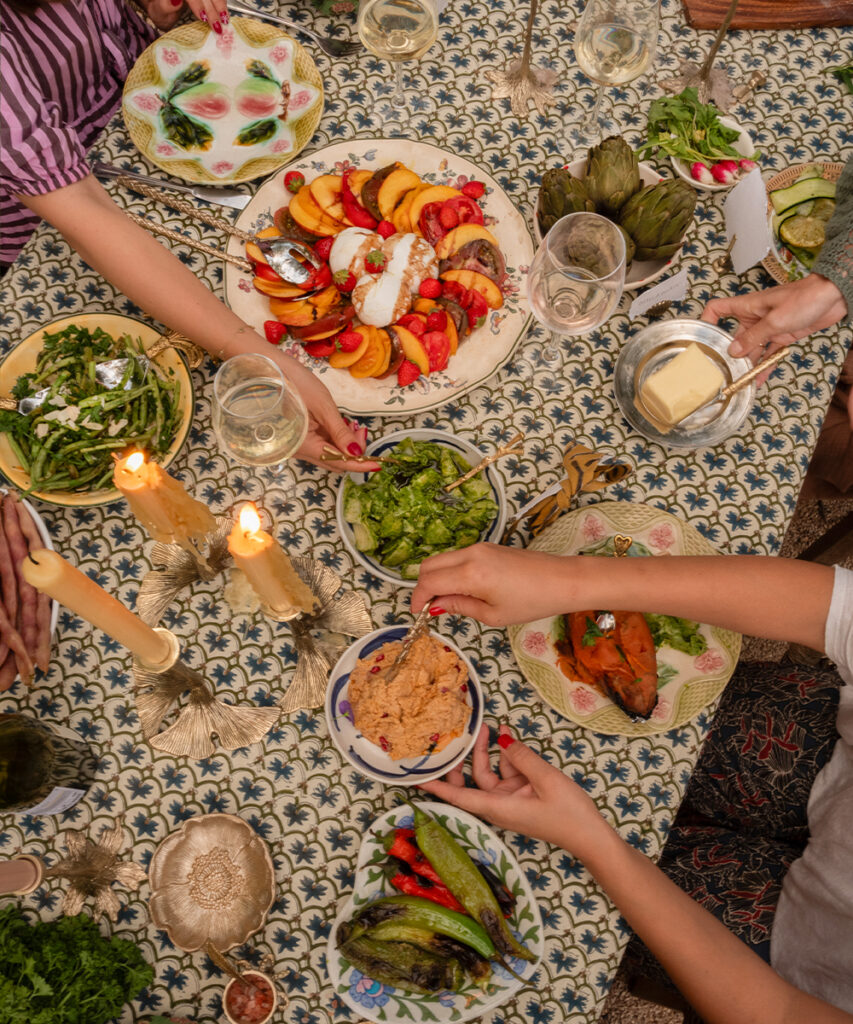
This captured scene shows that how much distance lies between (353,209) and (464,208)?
11.4 inches

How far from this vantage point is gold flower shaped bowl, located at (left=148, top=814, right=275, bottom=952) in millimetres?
1521

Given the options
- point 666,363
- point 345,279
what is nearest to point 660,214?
point 666,363

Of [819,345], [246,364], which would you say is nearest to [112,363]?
[246,364]

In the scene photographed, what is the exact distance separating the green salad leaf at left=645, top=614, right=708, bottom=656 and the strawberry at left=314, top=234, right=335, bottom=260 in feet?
4.00

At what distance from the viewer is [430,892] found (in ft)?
4.91

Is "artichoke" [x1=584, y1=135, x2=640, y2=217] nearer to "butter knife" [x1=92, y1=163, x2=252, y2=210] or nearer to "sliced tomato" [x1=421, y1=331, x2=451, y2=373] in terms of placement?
"sliced tomato" [x1=421, y1=331, x2=451, y2=373]

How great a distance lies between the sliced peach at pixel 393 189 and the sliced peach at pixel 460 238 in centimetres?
17

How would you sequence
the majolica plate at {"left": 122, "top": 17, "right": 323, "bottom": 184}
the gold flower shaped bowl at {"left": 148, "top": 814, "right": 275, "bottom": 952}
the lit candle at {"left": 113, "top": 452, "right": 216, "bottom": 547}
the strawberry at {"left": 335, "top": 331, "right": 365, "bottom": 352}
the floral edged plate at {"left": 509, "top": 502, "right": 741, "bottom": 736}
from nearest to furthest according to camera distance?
the lit candle at {"left": 113, "top": 452, "right": 216, "bottom": 547}, the gold flower shaped bowl at {"left": 148, "top": 814, "right": 275, "bottom": 952}, the floral edged plate at {"left": 509, "top": 502, "right": 741, "bottom": 736}, the strawberry at {"left": 335, "top": 331, "right": 365, "bottom": 352}, the majolica plate at {"left": 122, "top": 17, "right": 323, "bottom": 184}

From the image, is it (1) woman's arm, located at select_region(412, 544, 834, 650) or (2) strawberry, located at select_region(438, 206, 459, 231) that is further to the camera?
(2) strawberry, located at select_region(438, 206, 459, 231)

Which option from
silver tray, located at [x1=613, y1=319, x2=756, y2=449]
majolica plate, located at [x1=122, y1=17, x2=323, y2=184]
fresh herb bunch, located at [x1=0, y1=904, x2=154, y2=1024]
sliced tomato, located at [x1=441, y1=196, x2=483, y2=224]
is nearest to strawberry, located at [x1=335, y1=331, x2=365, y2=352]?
sliced tomato, located at [x1=441, y1=196, x2=483, y2=224]

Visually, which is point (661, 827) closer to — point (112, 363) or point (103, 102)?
point (112, 363)

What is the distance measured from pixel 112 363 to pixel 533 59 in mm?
1550

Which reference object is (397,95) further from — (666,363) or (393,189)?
(666,363)

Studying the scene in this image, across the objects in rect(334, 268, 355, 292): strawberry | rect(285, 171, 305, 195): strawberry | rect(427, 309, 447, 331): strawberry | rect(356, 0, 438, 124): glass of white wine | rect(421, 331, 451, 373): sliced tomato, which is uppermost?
rect(356, 0, 438, 124): glass of white wine
